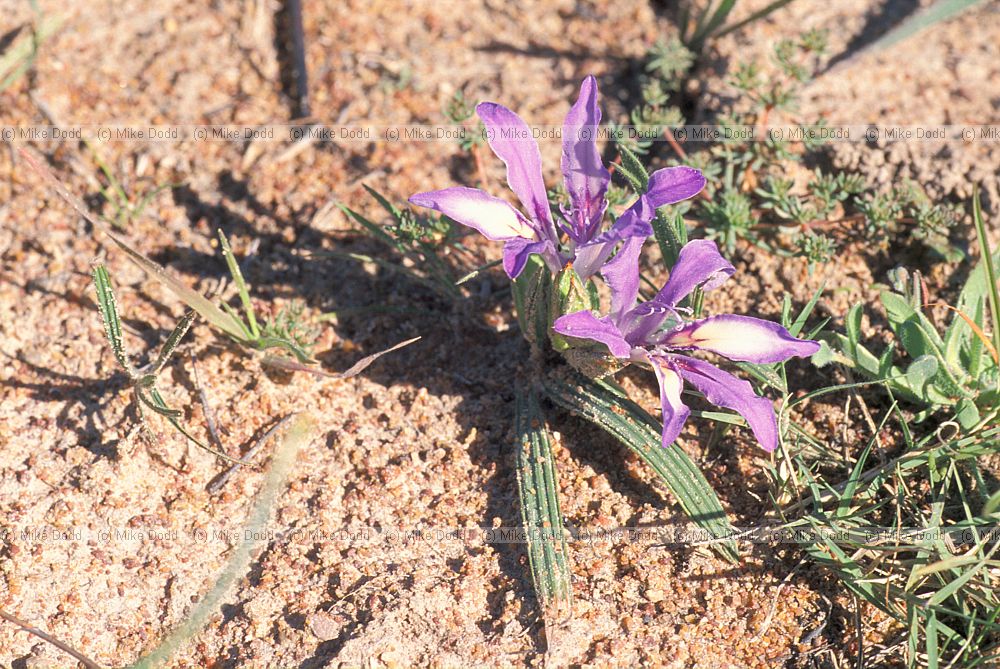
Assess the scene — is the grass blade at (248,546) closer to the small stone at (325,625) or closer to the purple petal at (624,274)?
the small stone at (325,625)

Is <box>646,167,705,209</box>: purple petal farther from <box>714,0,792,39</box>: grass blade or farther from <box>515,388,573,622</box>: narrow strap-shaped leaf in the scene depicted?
<box>714,0,792,39</box>: grass blade

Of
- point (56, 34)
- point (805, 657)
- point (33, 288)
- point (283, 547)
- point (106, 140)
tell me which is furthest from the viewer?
point (56, 34)

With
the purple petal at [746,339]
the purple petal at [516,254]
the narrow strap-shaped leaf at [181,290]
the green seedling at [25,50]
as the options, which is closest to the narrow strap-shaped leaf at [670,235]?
the purple petal at [746,339]

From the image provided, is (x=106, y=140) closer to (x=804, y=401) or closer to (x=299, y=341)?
(x=299, y=341)

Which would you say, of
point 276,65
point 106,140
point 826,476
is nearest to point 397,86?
point 276,65

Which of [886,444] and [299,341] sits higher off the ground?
[299,341]

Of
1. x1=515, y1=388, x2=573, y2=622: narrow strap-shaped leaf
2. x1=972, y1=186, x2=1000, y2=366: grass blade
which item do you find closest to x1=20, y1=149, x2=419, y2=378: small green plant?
x1=515, y1=388, x2=573, y2=622: narrow strap-shaped leaf

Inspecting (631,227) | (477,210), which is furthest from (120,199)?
(631,227)
